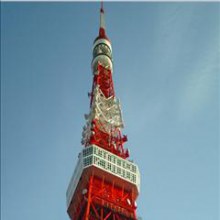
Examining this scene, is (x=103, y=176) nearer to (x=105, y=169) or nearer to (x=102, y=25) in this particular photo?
(x=105, y=169)

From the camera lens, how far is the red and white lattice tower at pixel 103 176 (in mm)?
43281

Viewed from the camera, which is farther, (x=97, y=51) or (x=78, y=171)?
(x=97, y=51)

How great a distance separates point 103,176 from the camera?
4475cm

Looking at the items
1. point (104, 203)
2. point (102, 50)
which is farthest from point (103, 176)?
point (102, 50)

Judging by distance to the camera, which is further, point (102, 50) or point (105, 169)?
point (102, 50)

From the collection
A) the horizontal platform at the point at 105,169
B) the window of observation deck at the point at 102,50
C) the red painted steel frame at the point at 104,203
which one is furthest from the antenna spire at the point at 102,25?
the red painted steel frame at the point at 104,203

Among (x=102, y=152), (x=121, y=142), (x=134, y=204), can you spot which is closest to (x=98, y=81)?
(x=121, y=142)

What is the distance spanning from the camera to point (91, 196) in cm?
4319

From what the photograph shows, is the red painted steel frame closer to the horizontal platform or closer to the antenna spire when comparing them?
the horizontal platform

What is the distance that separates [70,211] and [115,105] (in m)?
14.7

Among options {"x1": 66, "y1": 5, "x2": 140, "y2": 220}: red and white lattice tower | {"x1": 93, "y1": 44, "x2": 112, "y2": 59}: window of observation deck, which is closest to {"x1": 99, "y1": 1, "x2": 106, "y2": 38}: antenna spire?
{"x1": 93, "y1": 44, "x2": 112, "y2": 59}: window of observation deck

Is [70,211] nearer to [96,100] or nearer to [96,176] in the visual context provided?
[96,176]

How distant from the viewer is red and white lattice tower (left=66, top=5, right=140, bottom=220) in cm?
4328

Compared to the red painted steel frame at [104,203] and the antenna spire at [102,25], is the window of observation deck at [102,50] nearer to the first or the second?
the antenna spire at [102,25]
